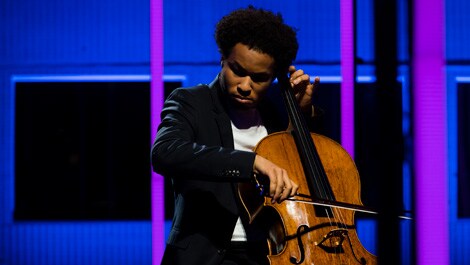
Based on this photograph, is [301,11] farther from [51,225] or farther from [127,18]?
[51,225]

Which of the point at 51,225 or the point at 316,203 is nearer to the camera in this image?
the point at 316,203

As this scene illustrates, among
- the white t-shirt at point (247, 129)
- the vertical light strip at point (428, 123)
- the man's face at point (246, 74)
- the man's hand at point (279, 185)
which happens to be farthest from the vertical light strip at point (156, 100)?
the vertical light strip at point (428, 123)

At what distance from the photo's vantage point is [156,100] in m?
2.22

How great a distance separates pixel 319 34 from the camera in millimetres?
2588

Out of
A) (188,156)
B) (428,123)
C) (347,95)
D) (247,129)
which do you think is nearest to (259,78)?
→ (247,129)

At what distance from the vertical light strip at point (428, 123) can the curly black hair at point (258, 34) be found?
0.37 meters

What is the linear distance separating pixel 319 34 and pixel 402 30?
1929 millimetres

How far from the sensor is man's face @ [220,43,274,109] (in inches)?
46.7


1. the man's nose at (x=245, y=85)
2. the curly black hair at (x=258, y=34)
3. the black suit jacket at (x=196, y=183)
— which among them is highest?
the curly black hair at (x=258, y=34)

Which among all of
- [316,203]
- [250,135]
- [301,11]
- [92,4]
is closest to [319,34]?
[301,11]

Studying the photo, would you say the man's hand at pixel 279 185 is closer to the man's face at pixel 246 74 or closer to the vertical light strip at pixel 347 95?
the man's face at pixel 246 74

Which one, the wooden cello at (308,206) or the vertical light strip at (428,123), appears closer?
the vertical light strip at (428,123)

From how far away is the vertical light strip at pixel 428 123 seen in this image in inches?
29.5

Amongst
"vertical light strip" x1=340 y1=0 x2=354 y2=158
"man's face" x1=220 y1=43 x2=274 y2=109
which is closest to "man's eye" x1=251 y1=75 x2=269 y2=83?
"man's face" x1=220 y1=43 x2=274 y2=109
